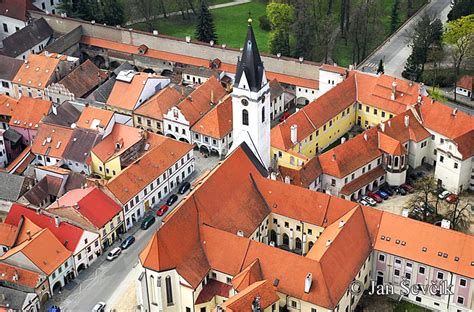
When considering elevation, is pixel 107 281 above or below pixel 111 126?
below

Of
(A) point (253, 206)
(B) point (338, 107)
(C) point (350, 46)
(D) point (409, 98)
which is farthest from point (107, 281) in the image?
(C) point (350, 46)

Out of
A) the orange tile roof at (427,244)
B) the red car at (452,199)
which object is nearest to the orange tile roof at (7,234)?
the orange tile roof at (427,244)

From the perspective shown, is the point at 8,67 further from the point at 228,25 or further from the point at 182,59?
the point at 228,25

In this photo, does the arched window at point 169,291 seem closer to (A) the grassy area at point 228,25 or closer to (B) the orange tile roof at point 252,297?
(B) the orange tile roof at point 252,297

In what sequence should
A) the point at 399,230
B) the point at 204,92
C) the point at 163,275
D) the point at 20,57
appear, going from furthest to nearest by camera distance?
the point at 20,57, the point at 204,92, the point at 399,230, the point at 163,275

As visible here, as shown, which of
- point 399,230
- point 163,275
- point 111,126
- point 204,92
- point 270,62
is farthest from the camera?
point 270,62

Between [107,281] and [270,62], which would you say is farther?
[270,62]

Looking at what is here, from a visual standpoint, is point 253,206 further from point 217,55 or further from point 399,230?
point 217,55
